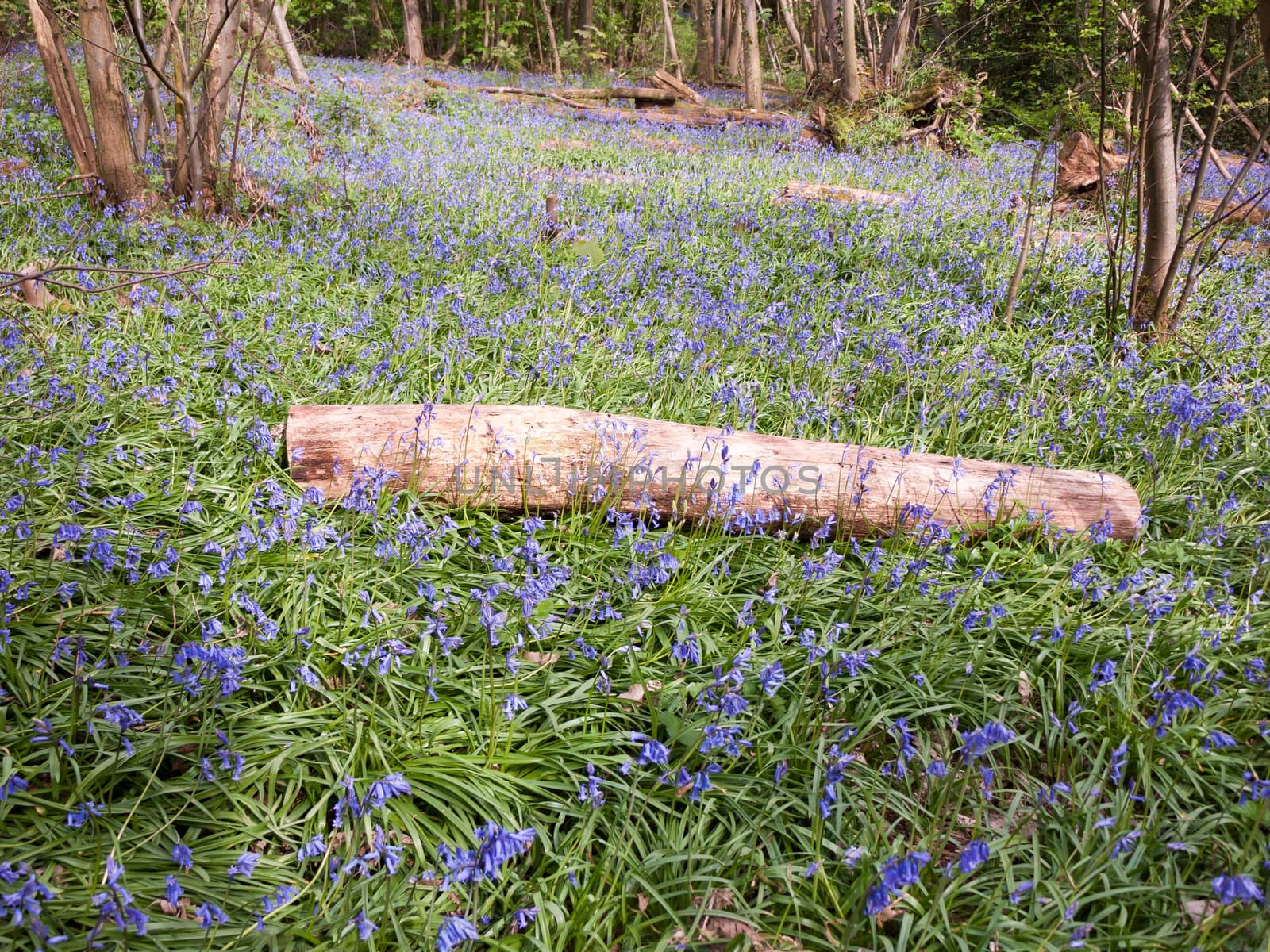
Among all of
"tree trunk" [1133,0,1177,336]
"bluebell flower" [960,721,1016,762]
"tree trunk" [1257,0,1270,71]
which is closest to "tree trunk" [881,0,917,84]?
"tree trunk" [1133,0,1177,336]

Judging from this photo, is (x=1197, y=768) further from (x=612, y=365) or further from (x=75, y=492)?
(x=75, y=492)

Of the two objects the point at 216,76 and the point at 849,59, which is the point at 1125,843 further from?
the point at 849,59

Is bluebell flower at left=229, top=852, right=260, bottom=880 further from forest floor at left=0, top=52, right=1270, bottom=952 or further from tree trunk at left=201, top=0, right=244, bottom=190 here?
tree trunk at left=201, top=0, right=244, bottom=190

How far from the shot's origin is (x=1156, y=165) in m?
5.36

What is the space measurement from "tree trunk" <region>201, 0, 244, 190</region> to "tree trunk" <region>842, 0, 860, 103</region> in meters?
10.9

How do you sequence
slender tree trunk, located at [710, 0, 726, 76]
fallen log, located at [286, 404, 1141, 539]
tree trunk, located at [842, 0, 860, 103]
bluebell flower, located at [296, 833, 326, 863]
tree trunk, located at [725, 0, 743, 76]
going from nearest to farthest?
bluebell flower, located at [296, 833, 326, 863] < fallen log, located at [286, 404, 1141, 539] < tree trunk, located at [842, 0, 860, 103] < slender tree trunk, located at [710, 0, 726, 76] < tree trunk, located at [725, 0, 743, 76]

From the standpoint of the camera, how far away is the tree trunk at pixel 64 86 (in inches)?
236

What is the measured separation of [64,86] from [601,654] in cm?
658

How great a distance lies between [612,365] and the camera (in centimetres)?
463

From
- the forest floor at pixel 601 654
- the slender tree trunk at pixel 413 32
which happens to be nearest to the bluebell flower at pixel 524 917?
the forest floor at pixel 601 654

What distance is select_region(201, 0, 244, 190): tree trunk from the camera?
21.5 feet

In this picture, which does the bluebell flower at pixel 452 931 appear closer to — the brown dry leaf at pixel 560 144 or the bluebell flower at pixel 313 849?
the bluebell flower at pixel 313 849

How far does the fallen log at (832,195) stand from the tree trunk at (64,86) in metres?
6.20

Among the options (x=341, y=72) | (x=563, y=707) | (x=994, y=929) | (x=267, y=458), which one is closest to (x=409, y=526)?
(x=563, y=707)
